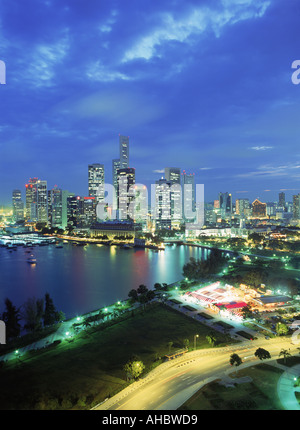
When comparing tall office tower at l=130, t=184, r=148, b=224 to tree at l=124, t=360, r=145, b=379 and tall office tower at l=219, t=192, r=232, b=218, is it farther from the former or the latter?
tree at l=124, t=360, r=145, b=379

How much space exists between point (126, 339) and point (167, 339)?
3.48 feet

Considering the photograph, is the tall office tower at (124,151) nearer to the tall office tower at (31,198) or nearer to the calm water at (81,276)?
the tall office tower at (31,198)

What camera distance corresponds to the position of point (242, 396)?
16.7 feet

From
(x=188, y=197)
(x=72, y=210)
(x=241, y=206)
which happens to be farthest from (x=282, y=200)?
(x=72, y=210)

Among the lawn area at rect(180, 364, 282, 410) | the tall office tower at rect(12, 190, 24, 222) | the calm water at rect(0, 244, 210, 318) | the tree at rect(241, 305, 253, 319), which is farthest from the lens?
the tall office tower at rect(12, 190, 24, 222)

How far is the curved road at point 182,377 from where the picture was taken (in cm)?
497

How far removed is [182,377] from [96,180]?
54360 mm

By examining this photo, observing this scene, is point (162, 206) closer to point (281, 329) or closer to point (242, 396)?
point (281, 329)

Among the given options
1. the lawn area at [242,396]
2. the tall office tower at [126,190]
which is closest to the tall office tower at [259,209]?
the tall office tower at [126,190]

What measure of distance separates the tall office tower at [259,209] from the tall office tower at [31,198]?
171ft

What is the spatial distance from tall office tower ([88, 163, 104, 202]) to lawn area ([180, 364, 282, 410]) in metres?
51.6

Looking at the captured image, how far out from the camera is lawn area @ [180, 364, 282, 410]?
4.82 metres

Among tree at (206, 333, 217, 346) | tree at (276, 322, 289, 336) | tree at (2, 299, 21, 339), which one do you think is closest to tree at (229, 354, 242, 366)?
tree at (206, 333, 217, 346)
